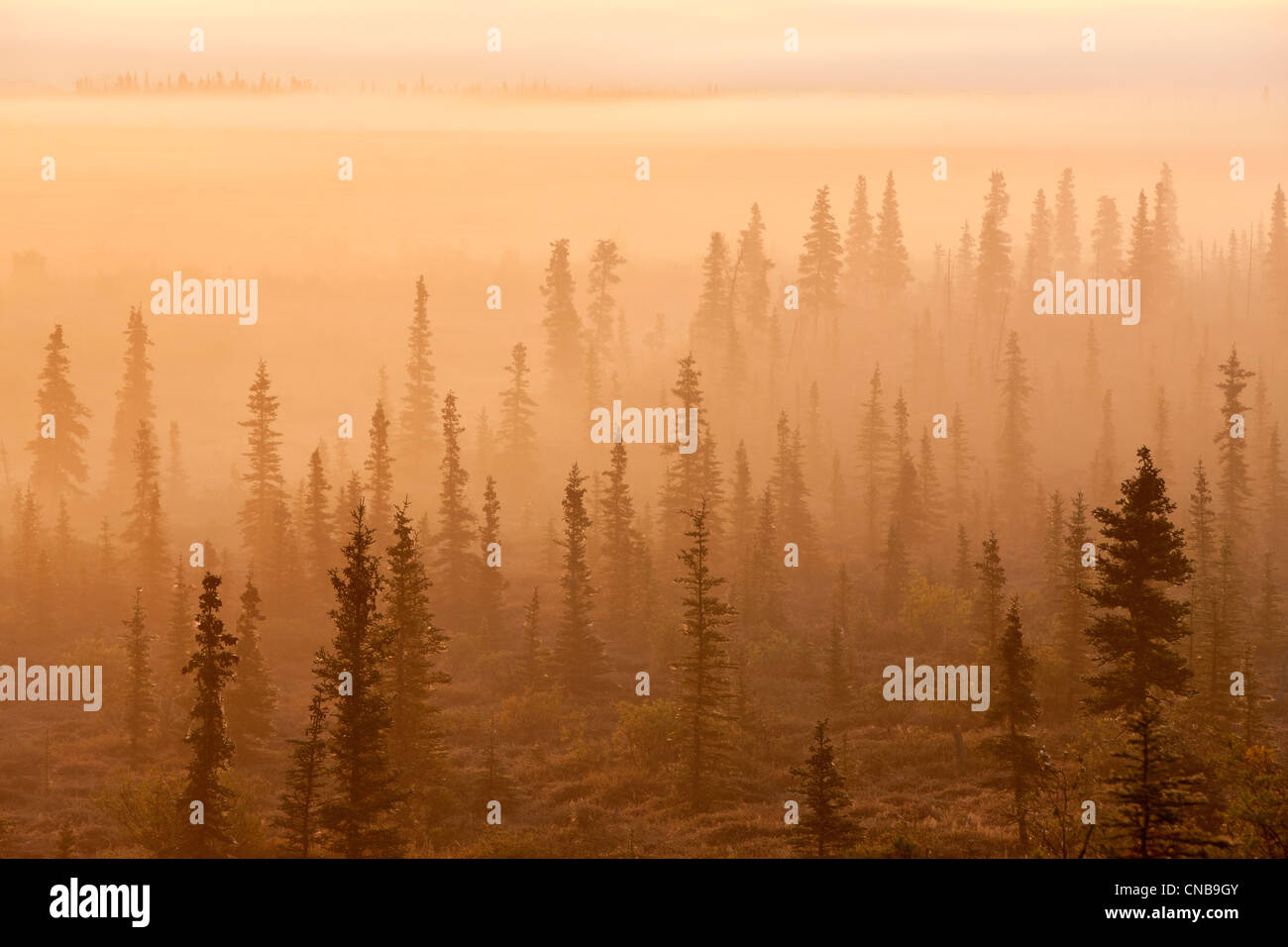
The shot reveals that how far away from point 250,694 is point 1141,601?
36.7 metres

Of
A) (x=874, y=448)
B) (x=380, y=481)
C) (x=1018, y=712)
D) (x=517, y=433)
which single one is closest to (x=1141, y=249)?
(x=874, y=448)

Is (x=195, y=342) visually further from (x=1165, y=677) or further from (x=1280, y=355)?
(x=1165, y=677)

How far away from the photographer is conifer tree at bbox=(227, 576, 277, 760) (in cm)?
5322

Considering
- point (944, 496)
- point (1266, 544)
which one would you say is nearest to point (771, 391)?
→ point (944, 496)

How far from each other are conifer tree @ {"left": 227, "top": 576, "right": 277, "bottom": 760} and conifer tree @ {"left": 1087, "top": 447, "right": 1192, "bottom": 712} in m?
34.4

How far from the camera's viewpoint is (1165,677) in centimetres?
3675

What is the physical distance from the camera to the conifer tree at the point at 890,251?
139 metres

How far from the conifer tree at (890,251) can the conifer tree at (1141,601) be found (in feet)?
343

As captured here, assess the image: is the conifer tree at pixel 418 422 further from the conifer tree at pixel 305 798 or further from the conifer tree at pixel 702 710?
the conifer tree at pixel 305 798

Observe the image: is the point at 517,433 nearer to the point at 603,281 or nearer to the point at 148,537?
the point at 603,281

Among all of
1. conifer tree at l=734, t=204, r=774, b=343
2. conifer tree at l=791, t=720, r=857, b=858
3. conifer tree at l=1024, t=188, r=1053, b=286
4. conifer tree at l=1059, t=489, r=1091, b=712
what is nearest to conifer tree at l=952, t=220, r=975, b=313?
conifer tree at l=1024, t=188, r=1053, b=286

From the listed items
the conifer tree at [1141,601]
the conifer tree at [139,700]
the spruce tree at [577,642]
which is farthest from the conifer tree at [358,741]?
the spruce tree at [577,642]

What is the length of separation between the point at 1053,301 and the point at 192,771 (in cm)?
12075
